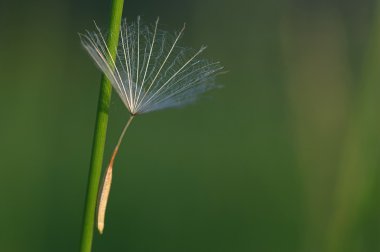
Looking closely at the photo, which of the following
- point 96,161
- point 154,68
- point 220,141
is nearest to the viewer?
point 96,161

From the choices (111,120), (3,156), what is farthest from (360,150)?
(111,120)

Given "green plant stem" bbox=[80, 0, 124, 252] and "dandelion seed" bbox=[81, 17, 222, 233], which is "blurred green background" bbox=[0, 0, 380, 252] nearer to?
"dandelion seed" bbox=[81, 17, 222, 233]

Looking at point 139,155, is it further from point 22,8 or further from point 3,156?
point 3,156

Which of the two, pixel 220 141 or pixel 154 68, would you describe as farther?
pixel 220 141

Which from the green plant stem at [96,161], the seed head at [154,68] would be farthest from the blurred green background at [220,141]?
the green plant stem at [96,161]

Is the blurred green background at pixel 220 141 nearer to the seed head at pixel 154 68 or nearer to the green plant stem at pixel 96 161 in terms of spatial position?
the seed head at pixel 154 68

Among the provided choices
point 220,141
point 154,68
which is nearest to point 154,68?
point 154,68

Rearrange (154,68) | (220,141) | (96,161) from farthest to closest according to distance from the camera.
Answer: (220,141) < (154,68) < (96,161)

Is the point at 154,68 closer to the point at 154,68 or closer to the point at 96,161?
the point at 154,68
